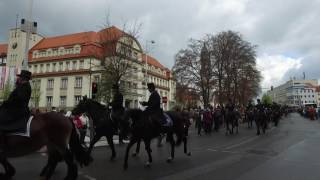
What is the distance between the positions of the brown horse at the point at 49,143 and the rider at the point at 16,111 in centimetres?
17

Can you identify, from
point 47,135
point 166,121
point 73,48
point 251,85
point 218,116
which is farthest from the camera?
point 73,48

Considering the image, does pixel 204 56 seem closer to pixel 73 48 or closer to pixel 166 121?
pixel 73 48

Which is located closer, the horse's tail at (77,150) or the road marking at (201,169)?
the horse's tail at (77,150)

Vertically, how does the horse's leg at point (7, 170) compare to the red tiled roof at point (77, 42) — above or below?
below

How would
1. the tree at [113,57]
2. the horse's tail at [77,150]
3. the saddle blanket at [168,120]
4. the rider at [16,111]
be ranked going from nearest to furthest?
1. the rider at [16,111]
2. the horse's tail at [77,150]
3. the saddle blanket at [168,120]
4. the tree at [113,57]

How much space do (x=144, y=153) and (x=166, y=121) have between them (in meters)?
2.87

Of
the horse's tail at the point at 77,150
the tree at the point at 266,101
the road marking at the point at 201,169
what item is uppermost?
the tree at the point at 266,101

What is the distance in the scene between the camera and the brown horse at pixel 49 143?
314 inches

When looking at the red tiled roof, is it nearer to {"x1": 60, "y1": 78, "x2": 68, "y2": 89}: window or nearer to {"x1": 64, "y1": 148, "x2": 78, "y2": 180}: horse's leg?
{"x1": 60, "y1": 78, "x2": 68, "y2": 89}: window

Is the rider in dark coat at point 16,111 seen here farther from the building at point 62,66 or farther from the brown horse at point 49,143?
the building at point 62,66

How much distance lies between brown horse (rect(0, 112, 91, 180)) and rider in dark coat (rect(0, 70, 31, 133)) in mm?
183

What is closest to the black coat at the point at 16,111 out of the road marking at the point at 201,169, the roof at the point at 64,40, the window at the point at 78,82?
the road marking at the point at 201,169

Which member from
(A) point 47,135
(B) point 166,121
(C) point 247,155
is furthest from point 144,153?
(A) point 47,135

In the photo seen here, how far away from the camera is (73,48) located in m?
86.1
